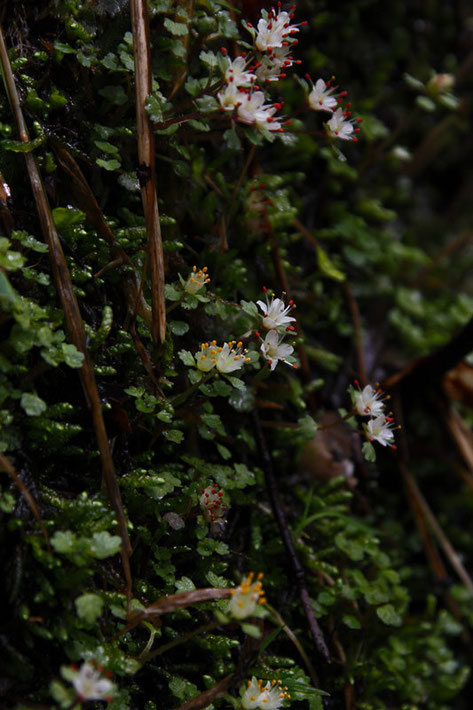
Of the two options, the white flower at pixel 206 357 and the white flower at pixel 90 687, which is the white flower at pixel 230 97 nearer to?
the white flower at pixel 206 357

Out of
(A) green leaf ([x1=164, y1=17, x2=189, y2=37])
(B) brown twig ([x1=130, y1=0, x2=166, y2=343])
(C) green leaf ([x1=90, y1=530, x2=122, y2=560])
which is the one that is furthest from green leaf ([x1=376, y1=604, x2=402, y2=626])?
(A) green leaf ([x1=164, y1=17, x2=189, y2=37])

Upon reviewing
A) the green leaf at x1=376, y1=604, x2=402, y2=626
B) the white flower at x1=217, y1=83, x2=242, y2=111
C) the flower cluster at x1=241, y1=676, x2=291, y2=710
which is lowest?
the flower cluster at x1=241, y1=676, x2=291, y2=710

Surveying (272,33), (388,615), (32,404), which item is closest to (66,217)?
(32,404)

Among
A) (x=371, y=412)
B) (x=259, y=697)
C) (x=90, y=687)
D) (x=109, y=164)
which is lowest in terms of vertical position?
(x=259, y=697)

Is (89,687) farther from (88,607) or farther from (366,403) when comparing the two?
(366,403)

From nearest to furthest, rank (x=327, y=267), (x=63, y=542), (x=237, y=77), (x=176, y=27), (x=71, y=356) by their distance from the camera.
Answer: (x=63, y=542) < (x=71, y=356) < (x=237, y=77) < (x=176, y=27) < (x=327, y=267)

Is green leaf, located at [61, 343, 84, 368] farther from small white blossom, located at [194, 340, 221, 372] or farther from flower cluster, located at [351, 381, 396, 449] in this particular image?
flower cluster, located at [351, 381, 396, 449]

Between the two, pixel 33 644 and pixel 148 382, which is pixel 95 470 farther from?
pixel 33 644
